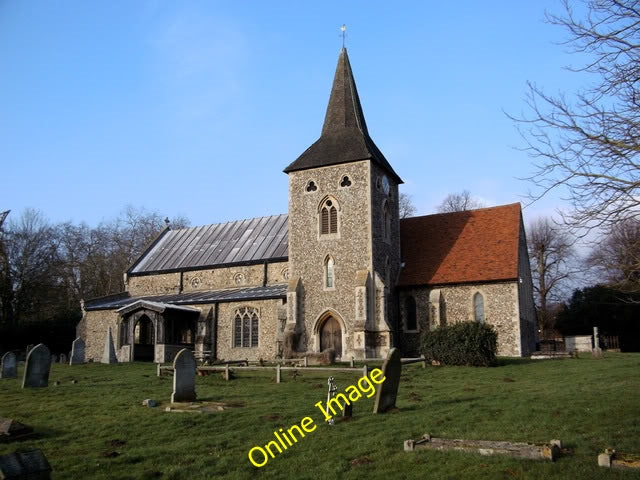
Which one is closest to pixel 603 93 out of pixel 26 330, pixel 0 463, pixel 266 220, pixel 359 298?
pixel 0 463

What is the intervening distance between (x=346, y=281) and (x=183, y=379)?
14.9 meters

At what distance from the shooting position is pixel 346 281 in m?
28.5

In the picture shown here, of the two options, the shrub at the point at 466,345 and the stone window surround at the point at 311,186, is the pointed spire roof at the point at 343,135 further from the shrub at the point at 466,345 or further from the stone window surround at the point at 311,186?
the shrub at the point at 466,345

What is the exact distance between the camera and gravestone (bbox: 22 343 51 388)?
1747cm

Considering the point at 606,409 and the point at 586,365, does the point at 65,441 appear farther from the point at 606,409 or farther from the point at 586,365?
the point at 586,365

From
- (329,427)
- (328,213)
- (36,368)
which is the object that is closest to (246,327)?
(328,213)

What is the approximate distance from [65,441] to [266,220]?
91.4 feet

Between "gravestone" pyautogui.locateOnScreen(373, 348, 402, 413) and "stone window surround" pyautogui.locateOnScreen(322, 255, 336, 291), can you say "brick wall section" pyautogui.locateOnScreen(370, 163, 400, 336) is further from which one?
"gravestone" pyautogui.locateOnScreen(373, 348, 402, 413)

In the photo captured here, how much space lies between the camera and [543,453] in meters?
8.60

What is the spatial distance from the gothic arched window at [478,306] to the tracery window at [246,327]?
10847mm

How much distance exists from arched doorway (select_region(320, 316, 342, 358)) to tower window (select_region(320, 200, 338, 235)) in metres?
4.31

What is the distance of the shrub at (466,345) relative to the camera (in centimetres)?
2128

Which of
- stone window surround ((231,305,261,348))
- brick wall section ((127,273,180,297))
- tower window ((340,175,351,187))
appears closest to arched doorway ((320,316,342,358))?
stone window surround ((231,305,261,348))

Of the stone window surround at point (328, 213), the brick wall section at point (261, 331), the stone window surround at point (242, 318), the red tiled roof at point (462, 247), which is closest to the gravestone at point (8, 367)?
the brick wall section at point (261, 331)
